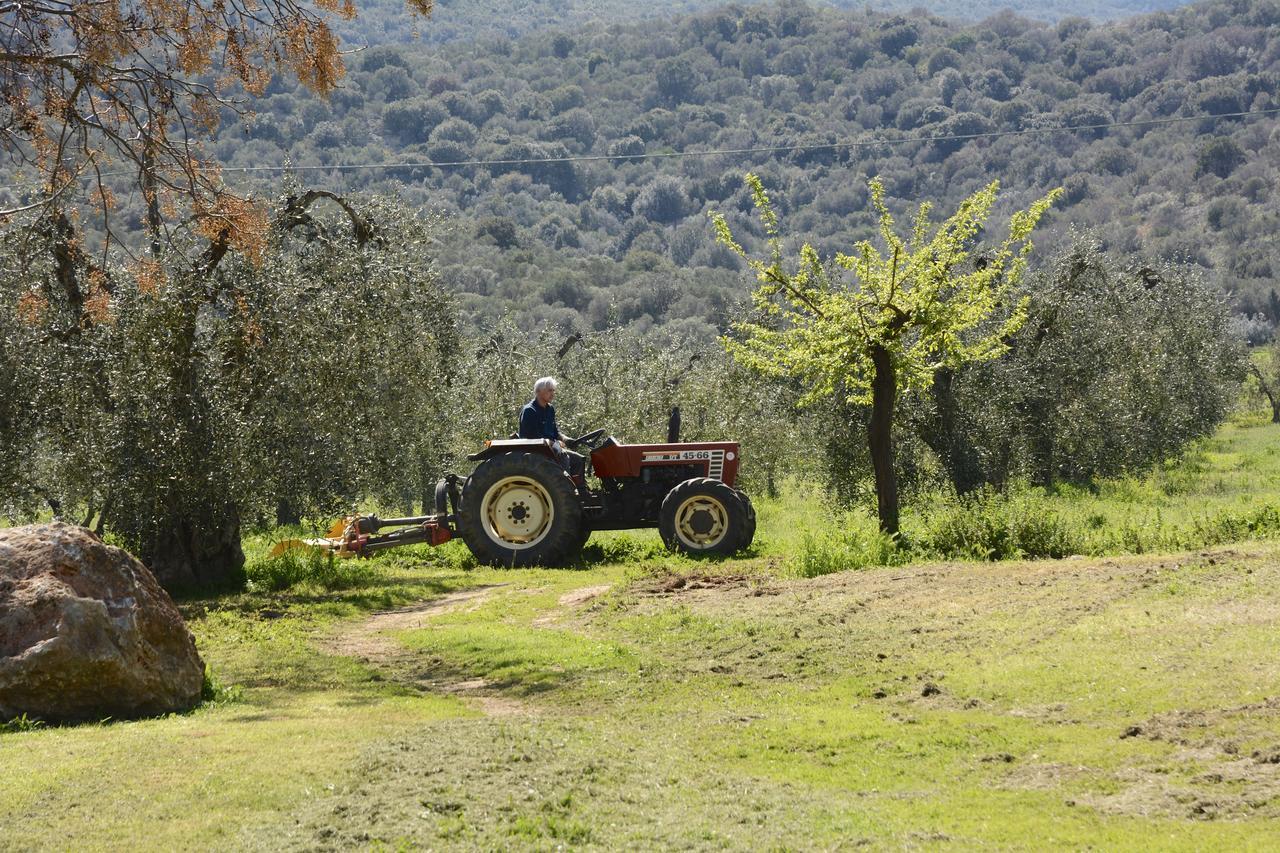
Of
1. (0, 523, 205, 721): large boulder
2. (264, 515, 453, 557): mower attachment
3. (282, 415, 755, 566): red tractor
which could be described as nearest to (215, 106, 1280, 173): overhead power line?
(264, 515, 453, 557): mower attachment

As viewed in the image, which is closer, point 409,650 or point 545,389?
point 409,650

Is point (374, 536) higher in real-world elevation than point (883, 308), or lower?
lower

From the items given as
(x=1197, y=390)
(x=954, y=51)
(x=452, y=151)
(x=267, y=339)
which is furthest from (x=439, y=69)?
(x=267, y=339)

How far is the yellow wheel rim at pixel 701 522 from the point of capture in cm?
1575

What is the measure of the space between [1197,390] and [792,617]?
104 ft

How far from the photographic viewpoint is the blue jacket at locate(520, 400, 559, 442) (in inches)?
640

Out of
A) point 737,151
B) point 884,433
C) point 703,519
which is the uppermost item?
point 737,151

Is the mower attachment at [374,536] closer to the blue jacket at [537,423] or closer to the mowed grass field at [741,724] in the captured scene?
the blue jacket at [537,423]

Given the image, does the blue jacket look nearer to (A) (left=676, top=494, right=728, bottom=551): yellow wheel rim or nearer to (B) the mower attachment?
(B) the mower attachment

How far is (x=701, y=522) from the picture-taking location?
626 inches

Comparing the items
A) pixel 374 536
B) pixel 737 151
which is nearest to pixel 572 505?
pixel 374 536

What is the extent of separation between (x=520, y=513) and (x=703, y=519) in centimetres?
227

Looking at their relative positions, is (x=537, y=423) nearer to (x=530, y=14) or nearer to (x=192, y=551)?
(x=192, y=551)

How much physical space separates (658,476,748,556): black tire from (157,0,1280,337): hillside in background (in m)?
54.6
